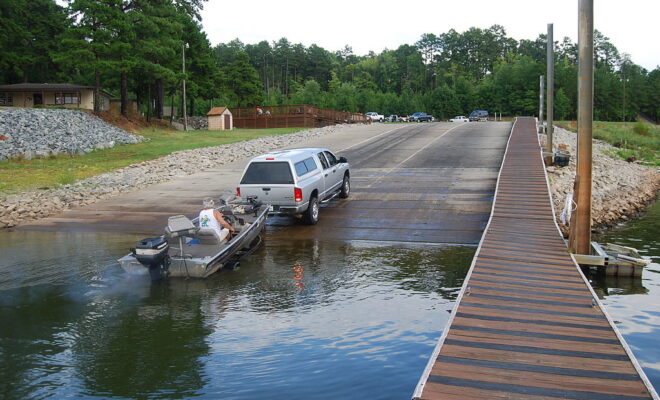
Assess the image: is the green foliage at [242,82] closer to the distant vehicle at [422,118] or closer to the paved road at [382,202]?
the distant vehicle at [422,118]

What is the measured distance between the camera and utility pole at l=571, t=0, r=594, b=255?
11945mm

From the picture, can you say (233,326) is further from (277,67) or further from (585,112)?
(277,67)

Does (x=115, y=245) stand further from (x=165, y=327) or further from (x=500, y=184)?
(x=500, y=184)

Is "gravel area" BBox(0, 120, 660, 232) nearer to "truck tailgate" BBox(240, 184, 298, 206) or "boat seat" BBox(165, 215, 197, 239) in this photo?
"truck tailgate" BBox(240, 184, 298, 206)

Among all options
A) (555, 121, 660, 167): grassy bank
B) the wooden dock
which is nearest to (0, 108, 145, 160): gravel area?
the wooden dock

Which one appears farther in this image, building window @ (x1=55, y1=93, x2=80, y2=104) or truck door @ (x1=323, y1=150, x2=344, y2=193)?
building window @ (x1=55, y1=93, x2=80, y2=104)

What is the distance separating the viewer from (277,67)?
152 m

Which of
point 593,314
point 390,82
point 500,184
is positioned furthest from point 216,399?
point 390,82

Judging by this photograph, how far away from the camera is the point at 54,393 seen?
6.85 meters

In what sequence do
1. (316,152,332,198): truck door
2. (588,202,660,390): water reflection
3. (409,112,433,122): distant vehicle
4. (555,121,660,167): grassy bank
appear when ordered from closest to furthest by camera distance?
(588,202,660,390): water reflection
(316,152,332,198): truck door
(555,121,660,167): grassy bank
(409,112,433,122): distant vehicle

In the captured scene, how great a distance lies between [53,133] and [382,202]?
2738 centimetres

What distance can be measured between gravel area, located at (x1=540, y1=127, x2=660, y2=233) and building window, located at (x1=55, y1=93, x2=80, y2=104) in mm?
43134

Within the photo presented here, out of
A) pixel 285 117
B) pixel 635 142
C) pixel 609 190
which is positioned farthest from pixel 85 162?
pixel 635 142

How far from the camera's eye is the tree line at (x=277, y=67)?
148ft
